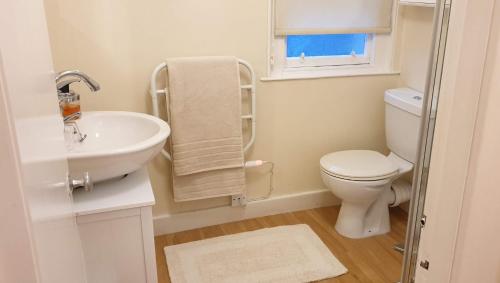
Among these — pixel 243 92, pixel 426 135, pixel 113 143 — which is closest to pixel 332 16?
pixel 243 92

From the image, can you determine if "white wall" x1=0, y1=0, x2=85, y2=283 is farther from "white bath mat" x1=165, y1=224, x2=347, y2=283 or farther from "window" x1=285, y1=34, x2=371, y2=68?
"window" x1=285, y1=34, x2=371, y2=68

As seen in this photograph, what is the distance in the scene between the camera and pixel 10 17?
56cm

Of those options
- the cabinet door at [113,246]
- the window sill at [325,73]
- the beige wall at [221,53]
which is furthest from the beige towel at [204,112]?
the cabinet door at [113,246]

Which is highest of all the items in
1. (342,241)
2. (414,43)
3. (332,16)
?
(332,16)

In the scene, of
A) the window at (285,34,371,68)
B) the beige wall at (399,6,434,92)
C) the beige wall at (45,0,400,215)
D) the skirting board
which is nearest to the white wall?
the beige wall at (45,0,400,215)

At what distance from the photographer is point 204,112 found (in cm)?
220

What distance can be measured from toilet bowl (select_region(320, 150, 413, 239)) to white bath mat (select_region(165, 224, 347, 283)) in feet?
0.81

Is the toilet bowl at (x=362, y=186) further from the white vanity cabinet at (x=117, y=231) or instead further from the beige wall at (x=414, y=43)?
the white vanity cabinet at (x=117, y=231)

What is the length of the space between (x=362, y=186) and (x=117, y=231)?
1301 millimetres

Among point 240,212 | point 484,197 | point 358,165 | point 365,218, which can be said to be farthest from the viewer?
point 240,212

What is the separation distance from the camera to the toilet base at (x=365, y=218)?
2.43m

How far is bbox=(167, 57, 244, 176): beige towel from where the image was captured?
2131mm

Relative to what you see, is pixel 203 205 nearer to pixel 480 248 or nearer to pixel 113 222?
pixel 113 222

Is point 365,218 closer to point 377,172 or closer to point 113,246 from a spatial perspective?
point 377,172
